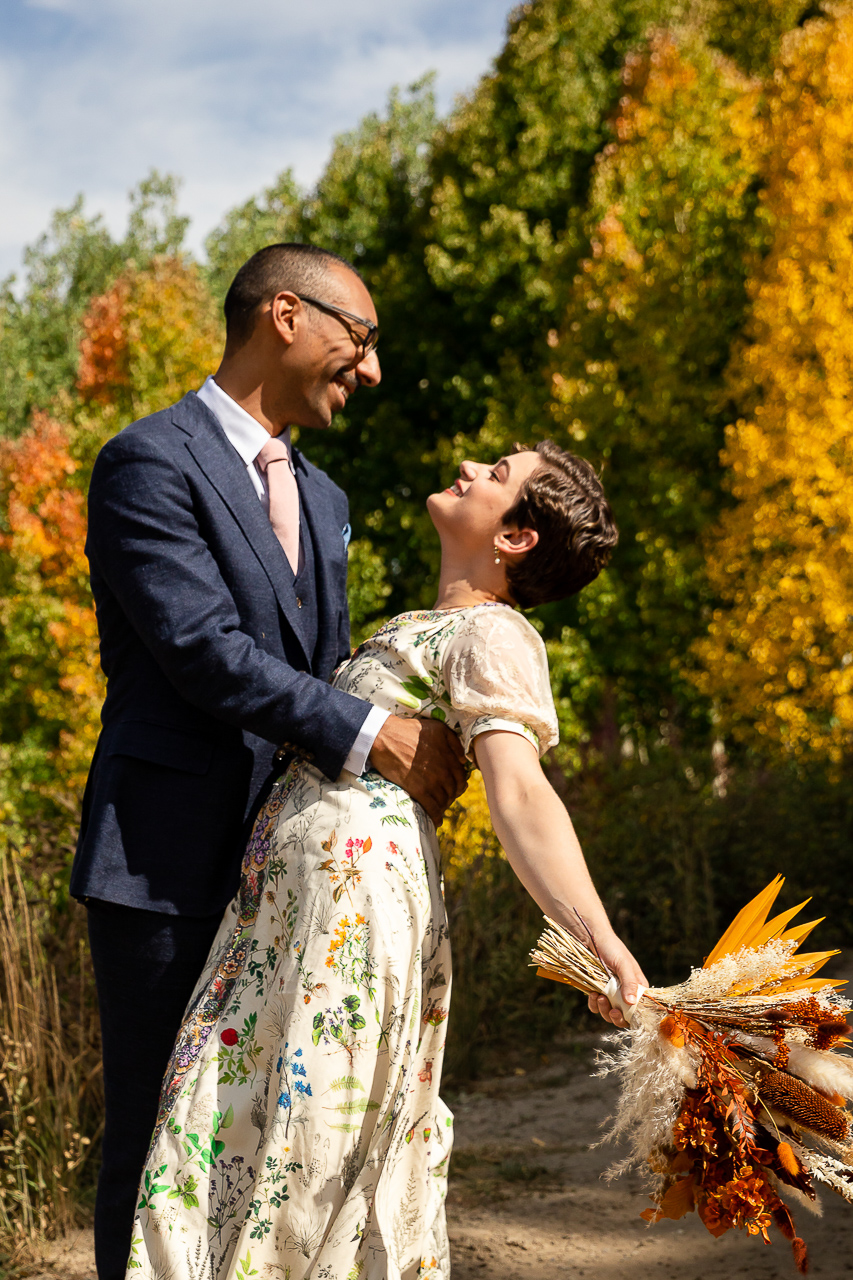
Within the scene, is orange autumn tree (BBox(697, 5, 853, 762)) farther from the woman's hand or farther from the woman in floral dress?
the woman's hand

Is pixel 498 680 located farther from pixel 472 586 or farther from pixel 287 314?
pixel 287 314

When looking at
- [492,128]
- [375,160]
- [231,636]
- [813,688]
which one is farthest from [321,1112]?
[375,160]

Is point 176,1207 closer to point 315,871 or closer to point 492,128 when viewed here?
point 315,871

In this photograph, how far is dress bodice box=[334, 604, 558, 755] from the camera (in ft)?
5.78

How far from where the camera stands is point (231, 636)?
1.83 meters

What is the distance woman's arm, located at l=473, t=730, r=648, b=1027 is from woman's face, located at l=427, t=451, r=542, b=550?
48cm

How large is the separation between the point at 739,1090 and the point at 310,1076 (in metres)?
0.66

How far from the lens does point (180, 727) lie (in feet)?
6.39

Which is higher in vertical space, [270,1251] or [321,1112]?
[321,1112]

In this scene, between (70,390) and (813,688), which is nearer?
(813,688)

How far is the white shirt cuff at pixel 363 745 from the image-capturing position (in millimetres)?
1796

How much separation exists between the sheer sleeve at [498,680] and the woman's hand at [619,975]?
1.29 ft

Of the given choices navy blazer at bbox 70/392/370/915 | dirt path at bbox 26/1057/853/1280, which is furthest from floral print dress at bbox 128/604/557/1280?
dirt path at bbox 26/1057/853/1280

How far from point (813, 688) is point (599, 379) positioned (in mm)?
3645
